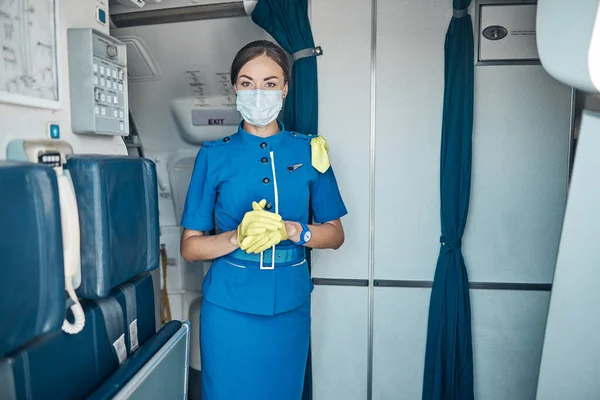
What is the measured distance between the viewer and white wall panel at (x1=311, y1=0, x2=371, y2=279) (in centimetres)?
234

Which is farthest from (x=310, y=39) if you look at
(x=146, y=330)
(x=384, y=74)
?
(x=146, y=330)

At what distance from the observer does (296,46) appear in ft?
7.50

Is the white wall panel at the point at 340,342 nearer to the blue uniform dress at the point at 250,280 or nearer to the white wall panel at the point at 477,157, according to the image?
the white wall panel at the point at 477,157

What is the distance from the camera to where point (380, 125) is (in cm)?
237

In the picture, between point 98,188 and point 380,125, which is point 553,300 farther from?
point 98,188

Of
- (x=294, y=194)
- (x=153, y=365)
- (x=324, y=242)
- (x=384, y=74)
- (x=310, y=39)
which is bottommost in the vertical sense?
(x=153, y=365)

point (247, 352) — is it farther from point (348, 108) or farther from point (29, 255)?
point (348, 108)

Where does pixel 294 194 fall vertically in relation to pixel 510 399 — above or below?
above

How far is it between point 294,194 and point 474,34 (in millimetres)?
1183

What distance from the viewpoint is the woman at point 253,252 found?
1.84 metres

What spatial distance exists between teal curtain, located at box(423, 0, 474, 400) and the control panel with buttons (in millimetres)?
1454

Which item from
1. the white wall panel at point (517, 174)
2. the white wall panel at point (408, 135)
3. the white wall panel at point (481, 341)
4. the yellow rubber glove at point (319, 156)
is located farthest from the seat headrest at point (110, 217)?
the white wall panel at point (517, 174)

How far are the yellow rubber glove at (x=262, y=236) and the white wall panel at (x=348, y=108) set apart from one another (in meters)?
0.77

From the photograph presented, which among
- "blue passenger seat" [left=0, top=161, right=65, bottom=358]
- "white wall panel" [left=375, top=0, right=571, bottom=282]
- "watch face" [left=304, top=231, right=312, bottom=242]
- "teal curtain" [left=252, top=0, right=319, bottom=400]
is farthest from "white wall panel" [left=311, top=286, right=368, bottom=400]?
"blue passenger seat" [left=0, top=161, right=65, bottom=358]
